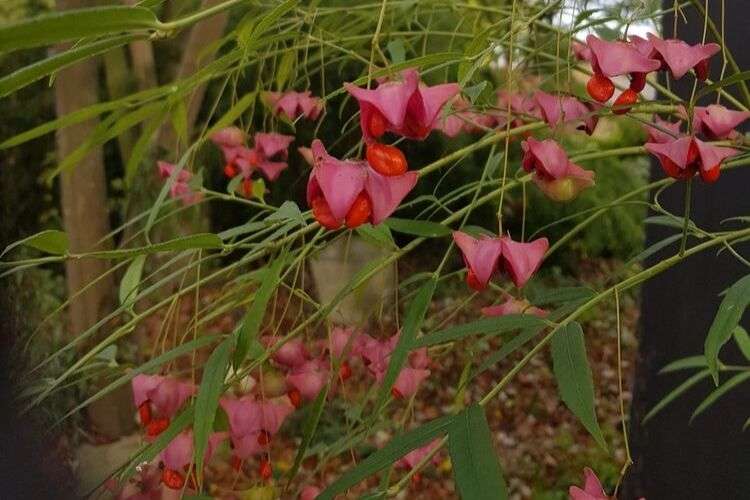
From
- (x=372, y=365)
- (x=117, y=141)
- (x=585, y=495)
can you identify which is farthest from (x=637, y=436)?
(x=117, y=141)

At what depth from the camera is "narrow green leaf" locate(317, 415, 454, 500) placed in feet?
1.05

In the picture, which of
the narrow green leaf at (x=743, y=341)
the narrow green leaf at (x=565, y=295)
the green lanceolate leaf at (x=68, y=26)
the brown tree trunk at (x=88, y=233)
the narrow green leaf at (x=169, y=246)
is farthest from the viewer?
the brown tree trunk at (x=88, y=233)

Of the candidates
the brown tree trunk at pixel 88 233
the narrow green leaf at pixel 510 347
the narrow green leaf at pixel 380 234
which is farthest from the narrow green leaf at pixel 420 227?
the brown tree trunk at pixel 88 233

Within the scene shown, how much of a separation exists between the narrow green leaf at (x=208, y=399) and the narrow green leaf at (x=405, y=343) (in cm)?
6

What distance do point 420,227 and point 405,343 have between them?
12 cm

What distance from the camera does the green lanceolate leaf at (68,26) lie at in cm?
23

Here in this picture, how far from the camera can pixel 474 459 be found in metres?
0.30

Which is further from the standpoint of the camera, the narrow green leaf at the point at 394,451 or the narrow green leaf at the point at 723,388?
the narrow green leaf at the point at 723,388

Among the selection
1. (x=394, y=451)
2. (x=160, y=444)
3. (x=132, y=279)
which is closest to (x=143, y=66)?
(x=132, y=279)

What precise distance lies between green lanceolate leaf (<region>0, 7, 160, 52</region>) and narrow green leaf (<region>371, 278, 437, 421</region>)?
0.51 feet

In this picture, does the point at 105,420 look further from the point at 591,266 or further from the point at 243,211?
the point at 591,266

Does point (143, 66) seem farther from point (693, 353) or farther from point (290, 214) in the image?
point (290, 214)

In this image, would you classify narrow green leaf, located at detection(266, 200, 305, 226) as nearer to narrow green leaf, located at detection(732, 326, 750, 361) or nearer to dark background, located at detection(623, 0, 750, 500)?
narrow green leaf, located at detection(732, 326, 750, 361)

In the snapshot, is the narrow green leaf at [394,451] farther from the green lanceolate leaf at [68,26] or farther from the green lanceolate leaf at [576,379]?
the green lanceolate leaf at [68,26]
